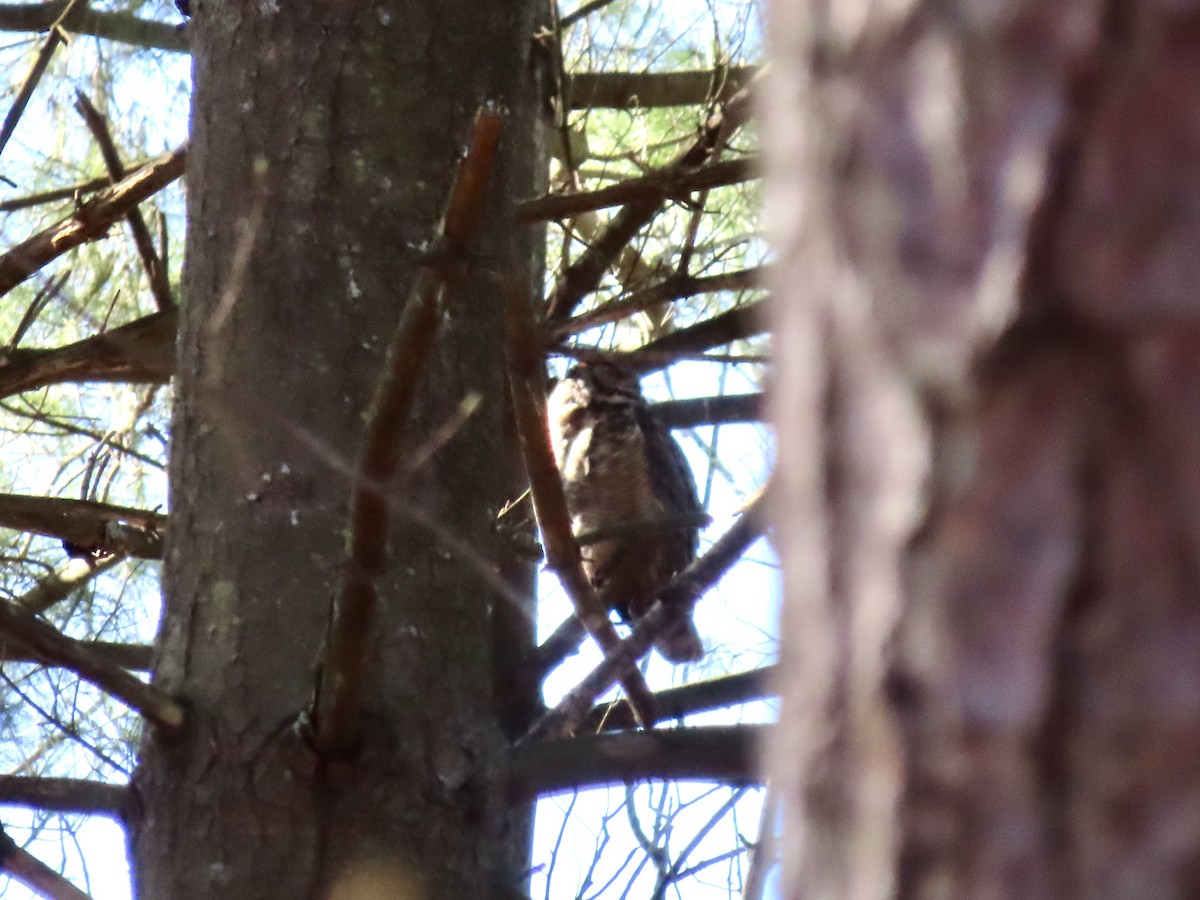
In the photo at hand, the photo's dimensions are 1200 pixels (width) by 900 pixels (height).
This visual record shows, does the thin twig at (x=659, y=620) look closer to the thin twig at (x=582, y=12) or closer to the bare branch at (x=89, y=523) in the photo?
the bare branch at (x=89, y=523)

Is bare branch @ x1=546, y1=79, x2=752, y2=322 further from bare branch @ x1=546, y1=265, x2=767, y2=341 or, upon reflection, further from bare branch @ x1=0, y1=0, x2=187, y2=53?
bare branch @ x1=0, y1=0, x2=187, y2=53

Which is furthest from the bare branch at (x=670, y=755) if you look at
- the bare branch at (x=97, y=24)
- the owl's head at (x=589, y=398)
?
the owl's head at (x=589, y=398)

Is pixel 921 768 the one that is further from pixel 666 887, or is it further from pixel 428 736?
pixel 666 887

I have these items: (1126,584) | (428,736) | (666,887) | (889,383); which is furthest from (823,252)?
(666,887)

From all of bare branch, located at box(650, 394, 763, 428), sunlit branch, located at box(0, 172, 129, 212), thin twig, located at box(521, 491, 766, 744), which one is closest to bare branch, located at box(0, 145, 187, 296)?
sunlit branch, located at box(0, 172, 129, 212)

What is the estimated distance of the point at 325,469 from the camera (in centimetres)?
205

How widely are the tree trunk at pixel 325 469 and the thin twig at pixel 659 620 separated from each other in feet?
0.32

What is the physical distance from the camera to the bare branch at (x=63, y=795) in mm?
1900

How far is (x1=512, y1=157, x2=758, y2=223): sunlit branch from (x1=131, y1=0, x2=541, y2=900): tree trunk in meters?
0.07

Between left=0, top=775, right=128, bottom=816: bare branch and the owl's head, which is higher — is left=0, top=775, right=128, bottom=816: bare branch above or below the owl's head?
below

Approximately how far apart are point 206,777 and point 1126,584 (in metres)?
1.47

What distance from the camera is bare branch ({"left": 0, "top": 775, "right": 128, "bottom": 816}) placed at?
6.23 feet

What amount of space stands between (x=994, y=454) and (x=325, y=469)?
4.96ft

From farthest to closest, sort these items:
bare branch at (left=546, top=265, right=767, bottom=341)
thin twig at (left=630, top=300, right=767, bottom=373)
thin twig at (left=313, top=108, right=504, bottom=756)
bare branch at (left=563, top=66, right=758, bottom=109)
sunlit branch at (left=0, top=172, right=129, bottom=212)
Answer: bare branch at (left=563, top=66, right=758, bottom=109) < sunlit branch at (left=0, top=172, right=129, bottom=212) < thin twig at (left=630, top=300, right=767, bottom=373) < bare branch at (left=546, top=265, right=767, bottom=341) < thin twig at (left=313, top=108, right=504, bottom=756)
